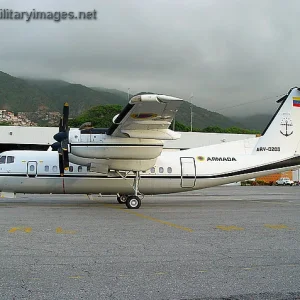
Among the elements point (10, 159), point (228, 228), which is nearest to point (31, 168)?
point (10, 159)

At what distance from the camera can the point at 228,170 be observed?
20.6 meters

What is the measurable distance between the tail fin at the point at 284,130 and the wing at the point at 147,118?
644 centimetres

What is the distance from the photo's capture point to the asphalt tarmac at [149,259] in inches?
216

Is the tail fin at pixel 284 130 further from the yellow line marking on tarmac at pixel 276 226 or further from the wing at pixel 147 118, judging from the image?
the yellow line marking on tarmac at pixel 276 226

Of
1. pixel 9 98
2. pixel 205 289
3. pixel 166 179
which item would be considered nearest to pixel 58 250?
pixel 205 289

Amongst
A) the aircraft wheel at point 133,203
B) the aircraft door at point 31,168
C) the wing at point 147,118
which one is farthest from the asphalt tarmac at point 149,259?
the aircraft door at point 31,168

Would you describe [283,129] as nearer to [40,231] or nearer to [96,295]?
[40,231]

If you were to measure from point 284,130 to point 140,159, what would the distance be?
28.9ft

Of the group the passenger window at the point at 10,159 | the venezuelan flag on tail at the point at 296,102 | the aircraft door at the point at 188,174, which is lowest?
the aircraft door at the point at 188,174

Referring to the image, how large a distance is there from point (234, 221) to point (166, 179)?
23.5 ft

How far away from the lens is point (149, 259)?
7.45 metres

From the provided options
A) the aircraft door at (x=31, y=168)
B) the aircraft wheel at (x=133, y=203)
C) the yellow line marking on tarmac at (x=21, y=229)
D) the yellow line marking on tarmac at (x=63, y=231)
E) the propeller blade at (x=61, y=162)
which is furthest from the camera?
the aircraft door at (x=31, y=168)

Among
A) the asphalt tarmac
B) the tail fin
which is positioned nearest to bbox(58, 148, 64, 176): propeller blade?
the asphalt tarmac

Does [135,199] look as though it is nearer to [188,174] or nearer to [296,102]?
[188,174]
